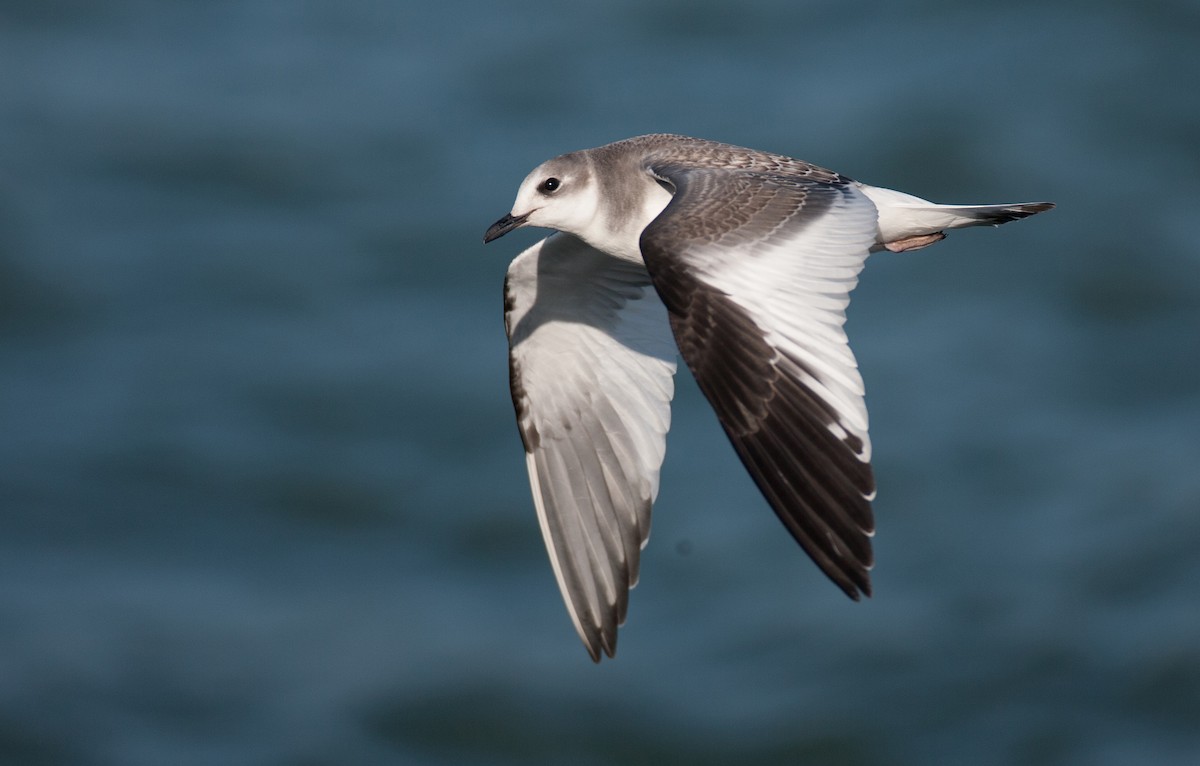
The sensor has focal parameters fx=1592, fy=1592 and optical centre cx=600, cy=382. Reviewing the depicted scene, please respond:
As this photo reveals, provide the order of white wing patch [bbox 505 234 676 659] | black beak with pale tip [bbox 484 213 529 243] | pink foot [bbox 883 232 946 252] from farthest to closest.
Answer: white wing patch [bbox 505 234 676 659], pink foot [bbox 883 232 946 252], black beak with pale tip [bbox 484 213 529 243]

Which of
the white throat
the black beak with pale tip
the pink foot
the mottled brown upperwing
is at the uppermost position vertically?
the black beak with pale tip

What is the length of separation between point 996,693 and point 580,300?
11.4 metres

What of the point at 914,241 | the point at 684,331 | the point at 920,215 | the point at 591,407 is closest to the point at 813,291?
the point at 684,331

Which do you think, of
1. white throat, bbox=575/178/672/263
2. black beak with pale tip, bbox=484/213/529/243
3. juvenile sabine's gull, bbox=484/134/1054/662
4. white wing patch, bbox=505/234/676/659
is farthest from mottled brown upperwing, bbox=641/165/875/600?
white wing patch, bbox=505/234/676/659

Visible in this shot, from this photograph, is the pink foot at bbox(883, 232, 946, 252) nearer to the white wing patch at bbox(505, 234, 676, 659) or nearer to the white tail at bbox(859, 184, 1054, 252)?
the white tail at bbox(859, 184, 1054, 252)

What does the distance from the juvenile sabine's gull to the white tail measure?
0.05 ft

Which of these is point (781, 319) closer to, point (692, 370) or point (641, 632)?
point (692, 370)

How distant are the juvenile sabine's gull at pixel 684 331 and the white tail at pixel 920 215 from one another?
0.01 meters

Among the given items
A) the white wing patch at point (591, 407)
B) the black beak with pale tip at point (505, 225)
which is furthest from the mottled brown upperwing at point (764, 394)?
the white wing patch at point (591, 407)

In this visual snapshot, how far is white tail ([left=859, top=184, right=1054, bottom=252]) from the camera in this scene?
29.4ft

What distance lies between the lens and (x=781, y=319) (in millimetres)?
7258

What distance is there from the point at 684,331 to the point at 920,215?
2.35 m

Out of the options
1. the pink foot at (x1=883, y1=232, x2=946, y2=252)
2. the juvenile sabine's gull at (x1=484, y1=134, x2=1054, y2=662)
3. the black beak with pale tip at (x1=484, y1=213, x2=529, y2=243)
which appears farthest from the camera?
the pink foot at (x1=883, y1=232, x2=946, y2=252)

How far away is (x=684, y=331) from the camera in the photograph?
7.27 m
